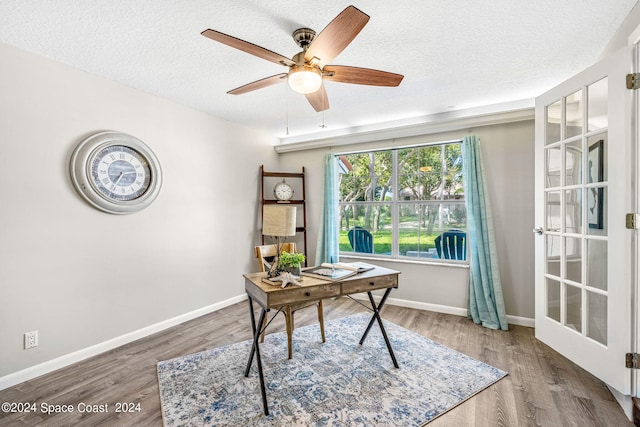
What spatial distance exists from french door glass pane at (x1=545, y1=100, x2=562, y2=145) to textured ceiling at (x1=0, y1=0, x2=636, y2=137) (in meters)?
0.34

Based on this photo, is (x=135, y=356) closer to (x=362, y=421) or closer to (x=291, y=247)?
(x=291, y=247)

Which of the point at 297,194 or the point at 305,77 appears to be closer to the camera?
the point at 305,77

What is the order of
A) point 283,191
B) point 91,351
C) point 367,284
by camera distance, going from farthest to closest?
point 283,191
point 91,351
point 367,284

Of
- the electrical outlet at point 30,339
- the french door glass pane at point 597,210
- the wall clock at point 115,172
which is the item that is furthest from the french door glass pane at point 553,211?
the electrical outlet at point 30,339

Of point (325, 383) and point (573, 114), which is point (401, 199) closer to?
point (573, 114)

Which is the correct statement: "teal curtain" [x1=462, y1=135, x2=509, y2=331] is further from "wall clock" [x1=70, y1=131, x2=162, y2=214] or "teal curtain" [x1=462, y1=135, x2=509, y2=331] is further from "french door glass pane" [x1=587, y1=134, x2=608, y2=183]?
"wall clock" [x1=70, y1=131, x2=162, y2=214]

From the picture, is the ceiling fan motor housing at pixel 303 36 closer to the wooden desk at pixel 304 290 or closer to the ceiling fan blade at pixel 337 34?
the ceiling fan blade at pixel 337 34

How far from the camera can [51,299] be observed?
7.60 feet

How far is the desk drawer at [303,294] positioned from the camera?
1881mm

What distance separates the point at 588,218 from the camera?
2.04 m

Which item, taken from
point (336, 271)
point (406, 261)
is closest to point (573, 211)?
point (336, 271)

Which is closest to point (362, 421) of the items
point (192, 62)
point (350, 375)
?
point (350, 375)

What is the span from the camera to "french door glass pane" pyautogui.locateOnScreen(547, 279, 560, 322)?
7.62 feet

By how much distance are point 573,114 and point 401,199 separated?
2.04 m
